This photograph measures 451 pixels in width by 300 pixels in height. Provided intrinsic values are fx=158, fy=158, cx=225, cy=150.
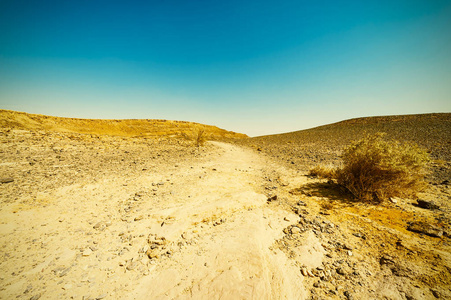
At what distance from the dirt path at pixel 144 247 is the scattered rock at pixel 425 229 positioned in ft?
7.59

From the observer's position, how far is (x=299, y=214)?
156 inches

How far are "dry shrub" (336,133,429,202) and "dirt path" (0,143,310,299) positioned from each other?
280 cm

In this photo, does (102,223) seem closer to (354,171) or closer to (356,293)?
(356,293)

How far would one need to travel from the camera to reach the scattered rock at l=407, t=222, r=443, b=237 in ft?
10.2

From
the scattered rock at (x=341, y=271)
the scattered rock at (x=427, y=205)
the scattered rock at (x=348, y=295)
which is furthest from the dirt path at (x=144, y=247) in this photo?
the scattered rock at (x=427, y=205)

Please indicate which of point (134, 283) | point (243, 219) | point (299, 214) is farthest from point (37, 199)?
point (299, 214)

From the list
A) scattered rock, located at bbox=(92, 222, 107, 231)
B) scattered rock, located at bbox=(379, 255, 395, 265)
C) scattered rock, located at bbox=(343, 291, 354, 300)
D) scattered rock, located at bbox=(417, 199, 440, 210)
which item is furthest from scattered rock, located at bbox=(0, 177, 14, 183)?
scattered rock, located at bbox=(417, 199, 440, 210)

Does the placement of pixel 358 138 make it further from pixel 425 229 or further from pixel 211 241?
pixel 211 241

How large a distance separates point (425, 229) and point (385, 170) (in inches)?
69.2

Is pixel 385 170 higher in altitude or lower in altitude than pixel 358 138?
lower

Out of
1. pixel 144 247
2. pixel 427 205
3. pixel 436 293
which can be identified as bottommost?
pixel 144 247

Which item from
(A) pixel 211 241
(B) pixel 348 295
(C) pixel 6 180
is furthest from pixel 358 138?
(C) pixel 6 180

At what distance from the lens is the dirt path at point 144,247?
6.97 feet

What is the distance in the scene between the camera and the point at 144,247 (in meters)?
2.81
